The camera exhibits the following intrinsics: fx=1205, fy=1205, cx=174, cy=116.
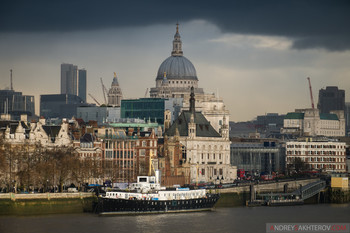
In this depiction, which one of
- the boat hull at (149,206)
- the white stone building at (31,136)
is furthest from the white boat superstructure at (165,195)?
the white stone building at (31,136)

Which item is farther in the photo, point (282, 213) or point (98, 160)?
point (98, 160)

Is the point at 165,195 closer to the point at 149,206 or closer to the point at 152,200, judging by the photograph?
the point at 152,200

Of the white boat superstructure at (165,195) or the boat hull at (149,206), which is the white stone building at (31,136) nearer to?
the white boat superstructure at (165,195)

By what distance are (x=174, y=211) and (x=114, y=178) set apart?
82.7 feet

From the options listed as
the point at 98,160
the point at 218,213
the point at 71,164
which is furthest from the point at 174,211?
the point at 98,160

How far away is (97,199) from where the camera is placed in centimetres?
16875

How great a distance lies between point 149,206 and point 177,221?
11.2 m

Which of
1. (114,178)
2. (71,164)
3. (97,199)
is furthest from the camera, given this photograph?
(114,178)

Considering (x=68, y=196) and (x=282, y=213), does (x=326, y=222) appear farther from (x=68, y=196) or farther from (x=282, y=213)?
(x=68, y=196)

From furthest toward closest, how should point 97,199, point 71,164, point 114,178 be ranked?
point 114,178 → point 71,164 → point 97,199

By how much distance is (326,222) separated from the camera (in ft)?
516

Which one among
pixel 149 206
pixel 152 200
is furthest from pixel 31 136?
pixel 149 206

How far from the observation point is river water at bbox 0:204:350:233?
147625mm

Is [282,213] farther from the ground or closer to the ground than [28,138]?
closer to the ground
